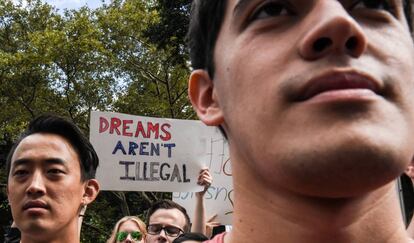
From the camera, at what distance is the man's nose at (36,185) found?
10.1ft

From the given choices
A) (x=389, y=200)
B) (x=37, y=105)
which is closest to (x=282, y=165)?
(x=389, y=200)

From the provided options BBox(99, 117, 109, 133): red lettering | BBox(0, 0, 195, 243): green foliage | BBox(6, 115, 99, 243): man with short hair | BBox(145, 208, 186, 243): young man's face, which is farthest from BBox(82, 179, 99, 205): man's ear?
BBox(0, 0, 195, 243): green foliage

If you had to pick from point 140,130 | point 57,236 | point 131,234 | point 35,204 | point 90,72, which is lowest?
point 131,234

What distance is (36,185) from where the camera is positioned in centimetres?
310

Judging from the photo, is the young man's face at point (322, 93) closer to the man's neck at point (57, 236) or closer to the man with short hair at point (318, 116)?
the man with short hair at point (318, 116)

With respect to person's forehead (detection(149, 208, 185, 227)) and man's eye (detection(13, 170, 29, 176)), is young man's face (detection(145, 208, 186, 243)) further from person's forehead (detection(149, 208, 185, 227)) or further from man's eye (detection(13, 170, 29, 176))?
man's eye (detection(13, 170, 29, 176))

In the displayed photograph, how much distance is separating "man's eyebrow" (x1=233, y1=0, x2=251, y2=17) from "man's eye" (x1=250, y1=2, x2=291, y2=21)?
4cm

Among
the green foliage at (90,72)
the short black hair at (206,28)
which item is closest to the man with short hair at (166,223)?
the short black hair at (206,28)

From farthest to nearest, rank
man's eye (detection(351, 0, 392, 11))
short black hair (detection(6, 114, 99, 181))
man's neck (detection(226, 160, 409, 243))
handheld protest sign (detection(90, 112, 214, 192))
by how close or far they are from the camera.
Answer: handheld protest sign (detection(90, 112, 214, 192)), short black hair (detection(6, 114, 99, 181)), man's eye (detection(351, 0, 392, 11)), man's neck (detection(226, 160, 409, 243))

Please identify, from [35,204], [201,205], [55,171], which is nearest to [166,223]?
[201,205]

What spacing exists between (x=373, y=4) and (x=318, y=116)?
375 millimetres

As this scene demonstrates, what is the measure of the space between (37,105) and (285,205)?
1551 centimetres

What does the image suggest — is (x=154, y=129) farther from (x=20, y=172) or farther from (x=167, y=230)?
(x=20, y=172)

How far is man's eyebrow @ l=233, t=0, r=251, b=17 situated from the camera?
4.80 ft
